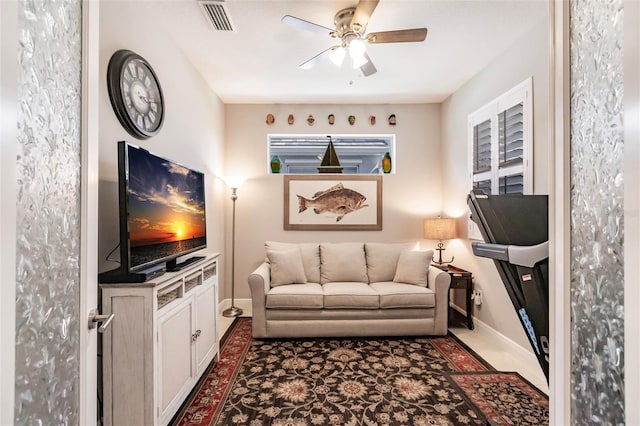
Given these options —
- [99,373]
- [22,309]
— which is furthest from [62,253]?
[99,373]

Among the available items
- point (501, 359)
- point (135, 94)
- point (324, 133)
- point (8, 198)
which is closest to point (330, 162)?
point (324, 133)

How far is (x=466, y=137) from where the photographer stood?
361 cm

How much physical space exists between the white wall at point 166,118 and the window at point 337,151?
0.87m

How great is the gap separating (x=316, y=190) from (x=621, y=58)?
3.68 metres

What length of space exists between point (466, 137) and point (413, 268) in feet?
5.56

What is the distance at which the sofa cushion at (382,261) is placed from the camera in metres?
3.61

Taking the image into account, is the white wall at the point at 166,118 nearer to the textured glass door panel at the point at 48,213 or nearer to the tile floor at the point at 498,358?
the textured glass door panel at the point at 48,213

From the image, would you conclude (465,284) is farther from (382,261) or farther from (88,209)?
(88,209)

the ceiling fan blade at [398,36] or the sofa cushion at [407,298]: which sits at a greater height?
the ceiling fan blade at [398,36]

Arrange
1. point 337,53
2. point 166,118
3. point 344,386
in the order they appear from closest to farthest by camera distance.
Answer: point 344,386, point 337,53, point 166,118

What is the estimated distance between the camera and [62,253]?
814mm

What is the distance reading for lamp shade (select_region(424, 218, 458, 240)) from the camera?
12.1 feet

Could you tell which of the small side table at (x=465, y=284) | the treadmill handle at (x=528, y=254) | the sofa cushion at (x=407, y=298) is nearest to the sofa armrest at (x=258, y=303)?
the sofa cushion at (x=407, y=298)

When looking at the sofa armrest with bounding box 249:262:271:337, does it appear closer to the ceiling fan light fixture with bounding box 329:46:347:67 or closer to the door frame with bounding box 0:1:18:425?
the ceiling fan light fixture with bounding box 329:46:347:67
